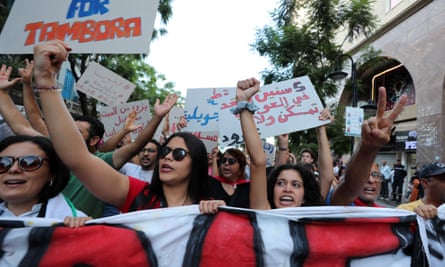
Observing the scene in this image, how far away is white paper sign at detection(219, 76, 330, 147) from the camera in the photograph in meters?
3.45

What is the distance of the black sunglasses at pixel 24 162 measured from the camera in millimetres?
1490

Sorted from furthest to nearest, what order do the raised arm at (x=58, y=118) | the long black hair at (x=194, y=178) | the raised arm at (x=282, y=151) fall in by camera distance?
1. the raised arm at (x=282, y=151)
2. the long black hair at (x=194, y=178)
3. the raised arm at (x=58, y=118)

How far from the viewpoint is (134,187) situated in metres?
1.75

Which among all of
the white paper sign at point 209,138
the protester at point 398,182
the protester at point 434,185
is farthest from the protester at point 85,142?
the protester at point 398,182

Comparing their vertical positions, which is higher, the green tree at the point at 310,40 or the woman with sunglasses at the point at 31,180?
the green tree at the point at 310,40

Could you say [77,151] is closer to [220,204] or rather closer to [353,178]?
[220,204]

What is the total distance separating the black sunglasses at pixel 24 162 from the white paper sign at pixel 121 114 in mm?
2411

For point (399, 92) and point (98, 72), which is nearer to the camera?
point (98, 72)

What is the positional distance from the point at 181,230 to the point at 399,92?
1909cm

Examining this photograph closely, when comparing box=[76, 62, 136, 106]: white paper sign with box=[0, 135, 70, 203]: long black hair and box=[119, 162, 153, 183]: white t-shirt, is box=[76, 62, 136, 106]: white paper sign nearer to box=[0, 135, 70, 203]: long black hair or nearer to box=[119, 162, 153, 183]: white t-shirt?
box=[119, 162, 153, 183]: white t-shirt

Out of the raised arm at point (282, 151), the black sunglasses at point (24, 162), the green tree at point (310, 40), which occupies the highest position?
the green tree at point (310, 40)

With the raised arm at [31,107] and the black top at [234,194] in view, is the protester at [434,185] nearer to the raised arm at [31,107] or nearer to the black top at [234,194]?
the black top at [234,194]

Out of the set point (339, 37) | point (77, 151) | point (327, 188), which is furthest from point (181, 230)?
point (339, 37)

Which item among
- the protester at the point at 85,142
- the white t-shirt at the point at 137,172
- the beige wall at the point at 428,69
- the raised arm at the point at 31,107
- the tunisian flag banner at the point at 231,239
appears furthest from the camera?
the beige wall at the point at 428,69
